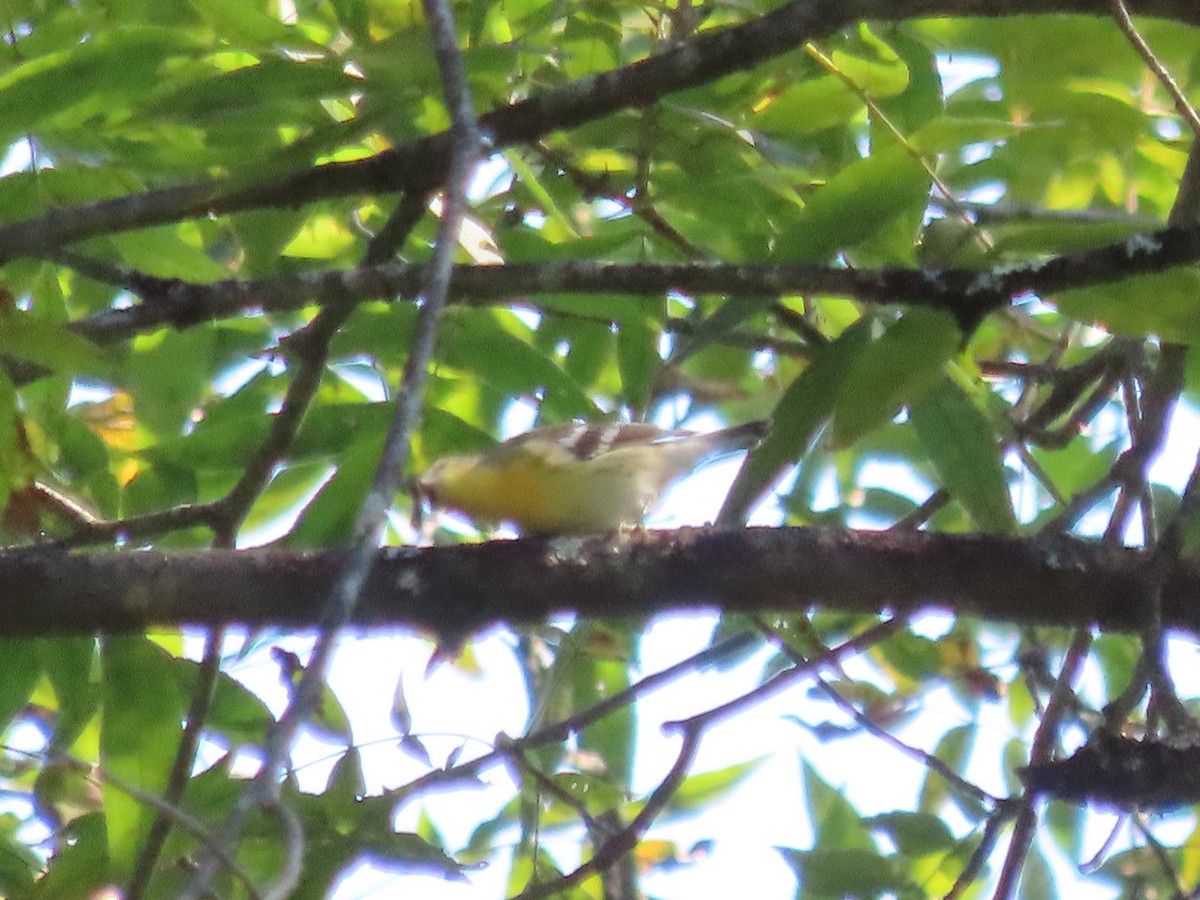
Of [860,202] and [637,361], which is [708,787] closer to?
[637,361]

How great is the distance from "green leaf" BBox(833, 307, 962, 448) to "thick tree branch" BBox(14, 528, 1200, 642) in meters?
0.18

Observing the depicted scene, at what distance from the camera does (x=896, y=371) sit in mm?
2119

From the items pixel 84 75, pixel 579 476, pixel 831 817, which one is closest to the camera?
pixel 84 75

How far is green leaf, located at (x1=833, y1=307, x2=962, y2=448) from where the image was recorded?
2102 millimetres

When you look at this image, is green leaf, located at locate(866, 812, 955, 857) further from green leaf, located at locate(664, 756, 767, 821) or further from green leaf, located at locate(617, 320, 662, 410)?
green leaf, located at locate(617, 320, 662, 410)

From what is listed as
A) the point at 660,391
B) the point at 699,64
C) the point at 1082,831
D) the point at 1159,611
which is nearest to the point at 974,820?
the point at 1082,831

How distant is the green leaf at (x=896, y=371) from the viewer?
2102 mm

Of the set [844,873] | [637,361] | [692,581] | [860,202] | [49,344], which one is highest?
[637,361]

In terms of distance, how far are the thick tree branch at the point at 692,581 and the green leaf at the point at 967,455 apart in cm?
22

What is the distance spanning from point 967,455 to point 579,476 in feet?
4.10

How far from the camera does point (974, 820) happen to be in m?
2.67

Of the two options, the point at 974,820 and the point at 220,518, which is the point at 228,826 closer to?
the point at 220,518

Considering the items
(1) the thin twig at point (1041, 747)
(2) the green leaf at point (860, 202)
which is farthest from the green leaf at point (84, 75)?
(1) the thin twig at point (1041, 747)

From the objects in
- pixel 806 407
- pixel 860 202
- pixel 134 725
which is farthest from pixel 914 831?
pixel 134 725
